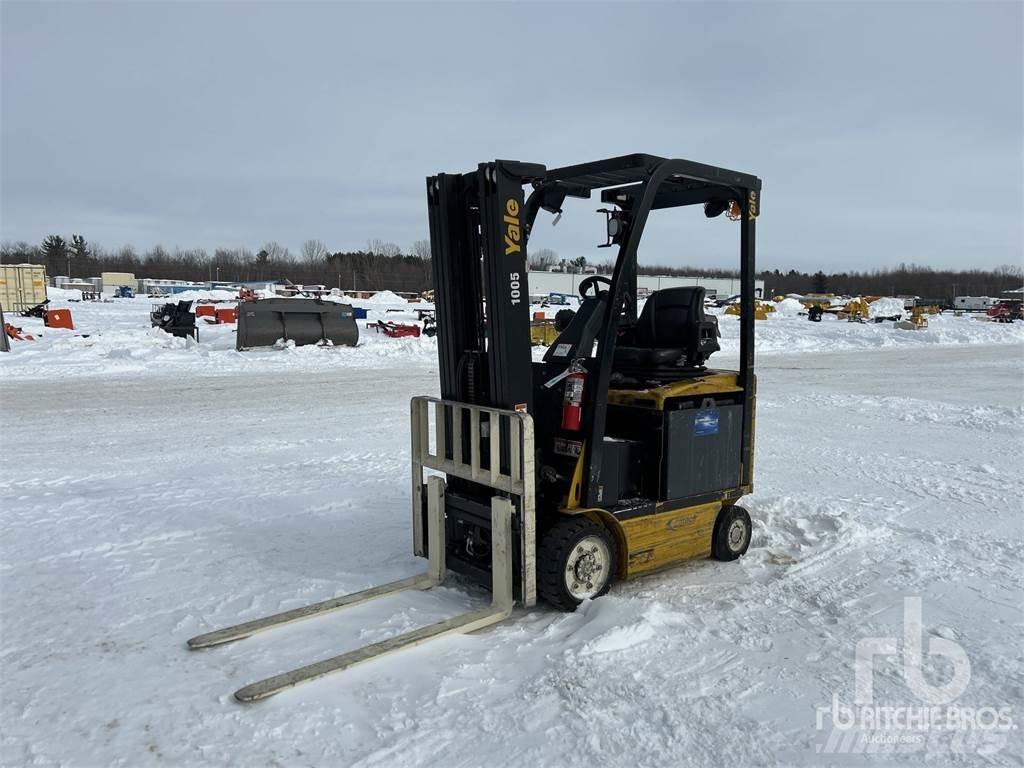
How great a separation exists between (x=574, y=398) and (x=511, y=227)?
1.10 meters

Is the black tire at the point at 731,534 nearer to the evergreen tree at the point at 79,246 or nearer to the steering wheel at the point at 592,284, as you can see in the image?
the steering wheel at the point at 592,284

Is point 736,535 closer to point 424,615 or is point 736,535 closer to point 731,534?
point 731,534

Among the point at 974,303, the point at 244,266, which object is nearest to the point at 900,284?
the point at 974,303

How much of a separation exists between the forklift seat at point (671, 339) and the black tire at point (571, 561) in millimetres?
1245

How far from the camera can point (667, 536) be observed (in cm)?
529

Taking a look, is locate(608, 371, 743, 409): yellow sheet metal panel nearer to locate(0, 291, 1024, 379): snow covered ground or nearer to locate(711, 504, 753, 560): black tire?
locate(711, 504, 753, 560): black tire

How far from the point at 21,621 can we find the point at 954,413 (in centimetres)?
1301

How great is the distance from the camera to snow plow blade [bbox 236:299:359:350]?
69.5ft

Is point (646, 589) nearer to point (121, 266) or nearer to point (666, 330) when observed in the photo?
point (666, 330)

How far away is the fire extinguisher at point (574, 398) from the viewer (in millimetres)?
4742

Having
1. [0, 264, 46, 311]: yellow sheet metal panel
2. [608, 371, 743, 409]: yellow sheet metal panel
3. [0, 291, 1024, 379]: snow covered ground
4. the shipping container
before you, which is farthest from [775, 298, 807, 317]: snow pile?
the shipping container

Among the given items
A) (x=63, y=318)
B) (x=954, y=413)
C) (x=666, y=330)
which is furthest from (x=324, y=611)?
(x=63, y=318)

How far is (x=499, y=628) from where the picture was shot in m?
4.47

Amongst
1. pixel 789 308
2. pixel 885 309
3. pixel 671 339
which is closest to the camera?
pixel 671 339
